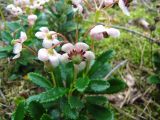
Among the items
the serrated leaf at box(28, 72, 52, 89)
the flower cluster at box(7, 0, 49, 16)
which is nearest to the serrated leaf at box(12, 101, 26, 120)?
the serrated leaf at box(28, 72, 52, 89)

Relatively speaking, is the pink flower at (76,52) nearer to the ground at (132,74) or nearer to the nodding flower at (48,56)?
the nodding flower at (48,56)

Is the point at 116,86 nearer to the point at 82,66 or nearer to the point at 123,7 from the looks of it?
the point at 82,66

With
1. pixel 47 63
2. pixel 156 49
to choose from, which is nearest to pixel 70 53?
pixel 47 63

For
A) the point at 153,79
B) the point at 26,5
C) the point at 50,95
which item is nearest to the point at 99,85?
the point at 50,95

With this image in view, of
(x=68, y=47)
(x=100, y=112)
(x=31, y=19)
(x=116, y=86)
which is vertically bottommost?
(x=100, y=112)

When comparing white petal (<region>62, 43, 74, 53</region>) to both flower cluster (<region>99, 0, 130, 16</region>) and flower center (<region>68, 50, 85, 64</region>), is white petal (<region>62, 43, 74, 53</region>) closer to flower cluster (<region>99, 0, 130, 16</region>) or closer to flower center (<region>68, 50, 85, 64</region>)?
flower center (<region>68, 50, 85, 64</region>)

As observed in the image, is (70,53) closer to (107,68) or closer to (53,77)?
(53,77)

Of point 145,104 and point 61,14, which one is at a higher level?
point 61,14

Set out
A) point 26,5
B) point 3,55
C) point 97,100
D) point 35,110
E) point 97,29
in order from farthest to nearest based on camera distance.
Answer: point 26,5 → point 3,55 → point 97,100 → point 35,110 → point 97,29
